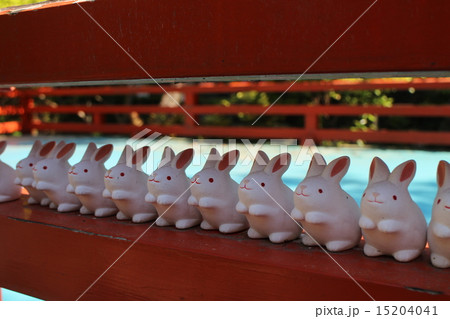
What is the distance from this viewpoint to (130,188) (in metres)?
1.32

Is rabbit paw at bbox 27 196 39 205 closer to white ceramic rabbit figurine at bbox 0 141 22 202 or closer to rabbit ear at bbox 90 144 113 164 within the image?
white ceramic rabbit figurine at bbox 0 141 22 202

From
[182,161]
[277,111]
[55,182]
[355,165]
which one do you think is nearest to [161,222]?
[182,161]

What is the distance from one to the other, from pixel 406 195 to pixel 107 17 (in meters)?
0.73

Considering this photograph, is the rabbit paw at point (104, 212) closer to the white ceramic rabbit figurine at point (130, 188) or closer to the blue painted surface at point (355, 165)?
the white ceramic rabbit figurine at point (130, 188)

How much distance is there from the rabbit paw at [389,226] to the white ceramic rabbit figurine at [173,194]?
521 mm

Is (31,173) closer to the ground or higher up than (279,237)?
higher up

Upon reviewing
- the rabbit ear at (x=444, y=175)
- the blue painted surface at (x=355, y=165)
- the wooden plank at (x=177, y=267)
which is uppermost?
the rabbit ear at (x=444, y=175)

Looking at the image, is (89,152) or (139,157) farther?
(89,152)

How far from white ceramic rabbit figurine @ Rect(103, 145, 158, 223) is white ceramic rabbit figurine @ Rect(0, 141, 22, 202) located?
51 centimetres

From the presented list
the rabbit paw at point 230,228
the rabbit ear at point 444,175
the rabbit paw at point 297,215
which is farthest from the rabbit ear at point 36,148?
the rabbit ear at point 444,175

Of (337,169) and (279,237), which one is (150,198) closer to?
(279,237)

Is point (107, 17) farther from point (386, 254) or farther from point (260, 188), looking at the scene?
point (386, 254)

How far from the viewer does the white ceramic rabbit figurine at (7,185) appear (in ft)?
5.27

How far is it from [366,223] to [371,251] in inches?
3.2
